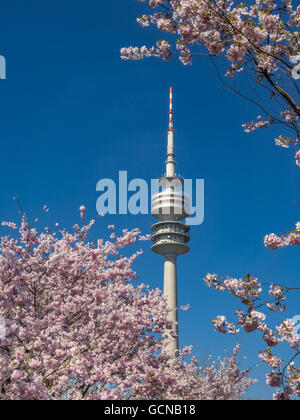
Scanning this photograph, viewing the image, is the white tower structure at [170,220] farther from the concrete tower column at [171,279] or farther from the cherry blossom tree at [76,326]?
the cherry blossom tree at [76,326]

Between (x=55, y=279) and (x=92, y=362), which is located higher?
(x=55, y=279)

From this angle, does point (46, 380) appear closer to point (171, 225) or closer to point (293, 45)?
point (293, 45)

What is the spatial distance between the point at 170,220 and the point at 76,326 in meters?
65.8

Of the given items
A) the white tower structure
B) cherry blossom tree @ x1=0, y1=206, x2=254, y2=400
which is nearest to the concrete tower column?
the white tower structure

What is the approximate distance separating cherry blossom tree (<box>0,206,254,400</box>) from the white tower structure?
5800 cm

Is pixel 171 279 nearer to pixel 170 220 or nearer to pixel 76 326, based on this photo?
pixel 170 220

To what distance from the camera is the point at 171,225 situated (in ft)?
245

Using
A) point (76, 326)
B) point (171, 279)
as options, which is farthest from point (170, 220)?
point (76, 326)

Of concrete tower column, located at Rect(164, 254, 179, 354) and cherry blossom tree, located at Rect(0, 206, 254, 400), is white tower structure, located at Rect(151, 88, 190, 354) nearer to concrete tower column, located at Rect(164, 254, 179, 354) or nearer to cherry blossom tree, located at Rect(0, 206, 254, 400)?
concrete tower column, located at Rect(164, 254, 179, 354)

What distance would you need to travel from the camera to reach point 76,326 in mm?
10852

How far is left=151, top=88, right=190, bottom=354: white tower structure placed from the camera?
2879 inches

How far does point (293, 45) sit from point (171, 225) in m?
66.8
